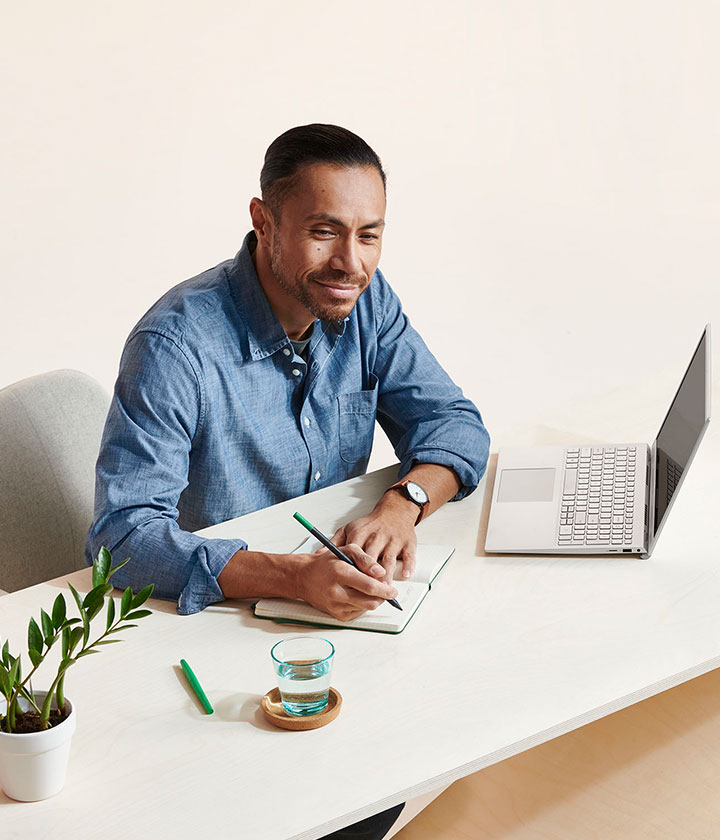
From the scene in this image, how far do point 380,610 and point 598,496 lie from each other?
47cm

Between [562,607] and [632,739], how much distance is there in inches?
13.5

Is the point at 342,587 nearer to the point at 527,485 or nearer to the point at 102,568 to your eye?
the point at 102,568

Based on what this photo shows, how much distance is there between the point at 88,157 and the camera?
3498 millimetres

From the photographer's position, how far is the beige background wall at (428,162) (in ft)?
11.4

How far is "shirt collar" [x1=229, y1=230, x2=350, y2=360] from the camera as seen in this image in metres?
1.76

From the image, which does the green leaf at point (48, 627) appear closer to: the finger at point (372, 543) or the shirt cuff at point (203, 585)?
the shirt cuff at point (203, 585)

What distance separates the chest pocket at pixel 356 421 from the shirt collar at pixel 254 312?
0.65 ft

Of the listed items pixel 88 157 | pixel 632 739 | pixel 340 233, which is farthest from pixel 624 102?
pixel 632 739

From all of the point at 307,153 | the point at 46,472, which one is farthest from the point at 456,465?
the point at 46,472

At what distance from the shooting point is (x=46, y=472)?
1.82m

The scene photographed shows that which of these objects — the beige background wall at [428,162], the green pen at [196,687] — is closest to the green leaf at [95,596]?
the green pen at [196,687]

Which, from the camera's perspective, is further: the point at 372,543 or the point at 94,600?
the point at 372,543

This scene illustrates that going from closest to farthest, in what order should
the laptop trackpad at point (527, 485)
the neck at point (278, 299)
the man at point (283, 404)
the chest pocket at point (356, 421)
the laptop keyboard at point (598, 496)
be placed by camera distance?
the man at point (283, 404) → the laptop keyboard at point (598, 496) → the laptop trackpad at point (527, 485) → the neck at point (278, 299) → the chest pocket at point (356, 421)

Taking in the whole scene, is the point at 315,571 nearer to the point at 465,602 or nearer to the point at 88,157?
the point at 465,602
